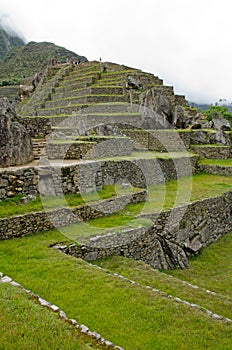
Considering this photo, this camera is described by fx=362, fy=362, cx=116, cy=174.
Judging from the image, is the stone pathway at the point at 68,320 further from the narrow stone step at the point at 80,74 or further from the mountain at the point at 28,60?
the mountain at the point at 28,60

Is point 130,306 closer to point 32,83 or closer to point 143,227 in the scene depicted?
point 143,227

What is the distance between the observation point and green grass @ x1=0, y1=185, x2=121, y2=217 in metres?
7.32

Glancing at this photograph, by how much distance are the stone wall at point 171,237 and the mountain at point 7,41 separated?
82486 millimetres

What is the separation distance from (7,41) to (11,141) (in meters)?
94.3

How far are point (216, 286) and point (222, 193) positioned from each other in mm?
5378

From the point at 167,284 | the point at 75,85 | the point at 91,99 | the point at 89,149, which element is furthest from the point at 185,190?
the point at 75,85

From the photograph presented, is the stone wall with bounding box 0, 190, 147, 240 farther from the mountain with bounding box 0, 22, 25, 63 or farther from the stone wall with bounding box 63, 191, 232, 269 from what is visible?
the mountain with bounding box 0, 22, 25, 63

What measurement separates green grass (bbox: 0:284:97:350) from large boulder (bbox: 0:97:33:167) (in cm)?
449

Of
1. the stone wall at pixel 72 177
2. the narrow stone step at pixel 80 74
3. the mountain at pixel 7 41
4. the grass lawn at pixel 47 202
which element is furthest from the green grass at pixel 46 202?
the mountain at pixel 7 41

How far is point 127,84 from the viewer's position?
23.8 meters

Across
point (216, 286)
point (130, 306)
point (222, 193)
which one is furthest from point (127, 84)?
point (130, 306)

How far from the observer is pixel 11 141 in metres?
8.48

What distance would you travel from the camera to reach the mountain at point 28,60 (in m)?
57.9

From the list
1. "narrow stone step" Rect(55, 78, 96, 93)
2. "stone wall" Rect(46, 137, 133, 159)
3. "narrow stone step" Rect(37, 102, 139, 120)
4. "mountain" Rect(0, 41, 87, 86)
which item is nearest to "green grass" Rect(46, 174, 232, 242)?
"stone wall" Rect(46, 137, 133, 159)
